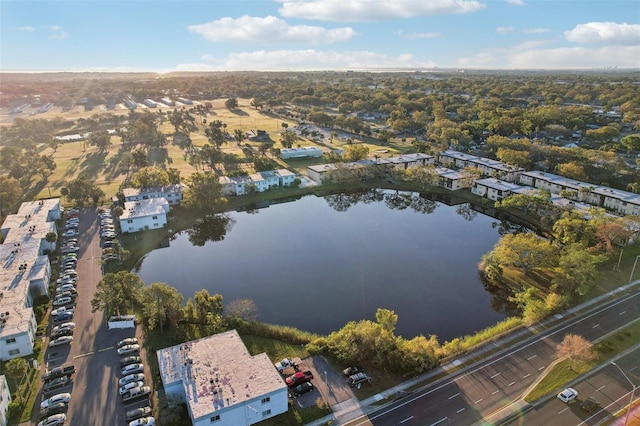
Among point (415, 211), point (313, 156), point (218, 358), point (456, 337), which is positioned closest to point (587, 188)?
point (415, 211)

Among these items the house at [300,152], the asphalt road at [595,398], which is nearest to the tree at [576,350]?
the asphalt road at [595,398]

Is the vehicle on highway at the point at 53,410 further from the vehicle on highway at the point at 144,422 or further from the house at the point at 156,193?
the house at the point at 156,193

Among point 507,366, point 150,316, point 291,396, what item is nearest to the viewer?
point 291,396

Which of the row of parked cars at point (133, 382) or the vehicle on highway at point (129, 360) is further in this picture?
the vehicle on highway at point (129, 360)

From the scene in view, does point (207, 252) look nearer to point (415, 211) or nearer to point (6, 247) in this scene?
point (6, 247)

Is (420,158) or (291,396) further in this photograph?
(420,158)

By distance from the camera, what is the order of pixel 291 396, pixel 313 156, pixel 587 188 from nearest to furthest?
pixel 291 396 → pixel 587 188 → pixel 313 156
